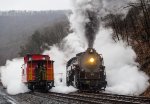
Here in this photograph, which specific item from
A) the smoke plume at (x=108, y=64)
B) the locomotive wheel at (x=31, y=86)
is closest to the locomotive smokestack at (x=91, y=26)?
the smoke plume at (x=108, y=64)

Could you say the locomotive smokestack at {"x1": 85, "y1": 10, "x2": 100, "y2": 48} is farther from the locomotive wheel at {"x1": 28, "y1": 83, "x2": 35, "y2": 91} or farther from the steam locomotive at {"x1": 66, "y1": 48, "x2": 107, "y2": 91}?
the locomotive wheel at {"x1": 28, "y1": 83, "x2": 35, "y2": 91}

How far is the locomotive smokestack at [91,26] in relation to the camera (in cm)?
3072

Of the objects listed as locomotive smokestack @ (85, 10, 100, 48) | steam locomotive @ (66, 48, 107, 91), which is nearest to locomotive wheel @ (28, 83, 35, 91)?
steam locomotive @ (66, 48, 107, 91)

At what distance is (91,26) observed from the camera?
1233 inches

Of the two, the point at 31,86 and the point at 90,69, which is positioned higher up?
the point at 90,69

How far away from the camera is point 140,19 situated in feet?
146

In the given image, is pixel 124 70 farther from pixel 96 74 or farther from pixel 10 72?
pixel 10 72

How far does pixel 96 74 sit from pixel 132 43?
14.7m

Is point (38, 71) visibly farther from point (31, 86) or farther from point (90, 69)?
point (90, 69)

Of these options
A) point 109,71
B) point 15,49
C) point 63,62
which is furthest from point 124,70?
point 15,49

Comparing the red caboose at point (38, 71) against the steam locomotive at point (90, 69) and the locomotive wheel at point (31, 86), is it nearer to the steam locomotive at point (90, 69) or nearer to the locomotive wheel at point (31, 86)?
the locomotive wheel at point (31, 86)

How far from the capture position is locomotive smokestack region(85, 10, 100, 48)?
30.7 meters

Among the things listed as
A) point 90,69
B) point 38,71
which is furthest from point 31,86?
point 90,69

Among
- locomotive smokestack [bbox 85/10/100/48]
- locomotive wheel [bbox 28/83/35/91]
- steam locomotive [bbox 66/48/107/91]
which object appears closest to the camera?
steam locomotive [bbox 66/48/107/91]
